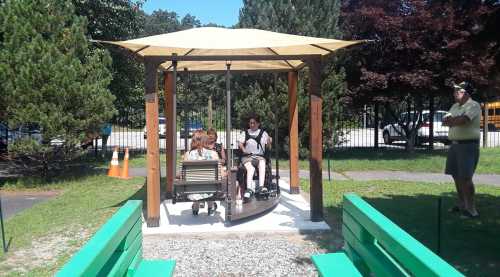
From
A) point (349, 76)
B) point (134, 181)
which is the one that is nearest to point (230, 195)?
point (134, 181)

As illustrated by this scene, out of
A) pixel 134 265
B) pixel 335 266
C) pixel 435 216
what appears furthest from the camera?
pixel 435 216

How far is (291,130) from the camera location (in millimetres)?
9758

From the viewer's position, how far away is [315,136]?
735cm

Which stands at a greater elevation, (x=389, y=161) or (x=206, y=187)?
(x=206, y=187)

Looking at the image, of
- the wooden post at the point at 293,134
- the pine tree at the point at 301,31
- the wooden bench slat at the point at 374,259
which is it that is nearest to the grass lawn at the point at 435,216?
the wooden post at the point at 293,134

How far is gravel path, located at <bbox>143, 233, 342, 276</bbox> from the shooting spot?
5.25 meters

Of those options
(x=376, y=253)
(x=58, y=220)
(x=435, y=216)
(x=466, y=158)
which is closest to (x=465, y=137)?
(x=466, y=158)

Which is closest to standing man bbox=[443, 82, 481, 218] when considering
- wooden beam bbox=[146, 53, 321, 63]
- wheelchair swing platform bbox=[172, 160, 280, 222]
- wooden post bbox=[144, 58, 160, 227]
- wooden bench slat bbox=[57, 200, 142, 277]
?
wooden beam bbox=[146, 53, 321, 63]

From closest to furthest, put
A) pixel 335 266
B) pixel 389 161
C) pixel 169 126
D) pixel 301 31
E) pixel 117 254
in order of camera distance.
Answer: pixel 117 254
pixel 335 266
pixel 169 126
pixel 389 161
pixel 301 31

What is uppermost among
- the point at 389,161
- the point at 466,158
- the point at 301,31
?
the point at 301,31

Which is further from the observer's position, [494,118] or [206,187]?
[494,118]

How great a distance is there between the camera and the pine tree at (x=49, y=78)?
10.7 m

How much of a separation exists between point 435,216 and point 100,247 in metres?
5.93

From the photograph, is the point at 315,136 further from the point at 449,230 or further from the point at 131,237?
the point at 131,237
